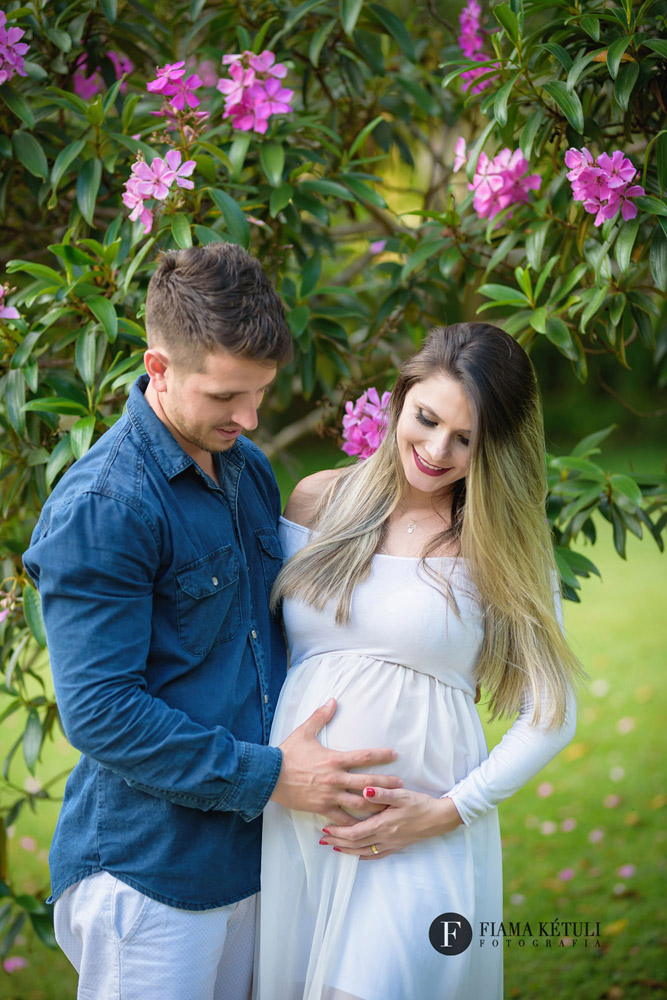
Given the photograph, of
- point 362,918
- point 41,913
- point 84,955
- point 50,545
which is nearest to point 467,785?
point 362,918

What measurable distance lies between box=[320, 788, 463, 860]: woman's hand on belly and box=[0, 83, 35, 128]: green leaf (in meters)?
1.62

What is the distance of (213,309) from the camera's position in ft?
4.80

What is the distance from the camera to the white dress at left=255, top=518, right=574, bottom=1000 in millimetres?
1630

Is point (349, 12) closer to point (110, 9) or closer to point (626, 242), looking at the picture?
point (110, 9)

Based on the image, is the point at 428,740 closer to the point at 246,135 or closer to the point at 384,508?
the point at 384,508

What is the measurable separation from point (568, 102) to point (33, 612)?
1.60 m

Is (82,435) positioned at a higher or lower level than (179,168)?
lower

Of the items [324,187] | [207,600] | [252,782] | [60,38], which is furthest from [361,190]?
[252,782]

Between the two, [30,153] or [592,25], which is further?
[30,153]

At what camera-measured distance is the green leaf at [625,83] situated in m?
1.90

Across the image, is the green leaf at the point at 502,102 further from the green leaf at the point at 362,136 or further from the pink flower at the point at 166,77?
the pink flower at the point at 166,77

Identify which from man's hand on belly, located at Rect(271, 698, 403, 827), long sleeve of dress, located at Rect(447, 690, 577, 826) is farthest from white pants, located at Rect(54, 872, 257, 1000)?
long sleeve of dress, located at Rect(447, 690, 577, 826)

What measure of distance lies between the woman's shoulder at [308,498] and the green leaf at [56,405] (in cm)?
50

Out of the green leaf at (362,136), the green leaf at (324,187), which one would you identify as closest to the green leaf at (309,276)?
the green leaf at (324,187)
